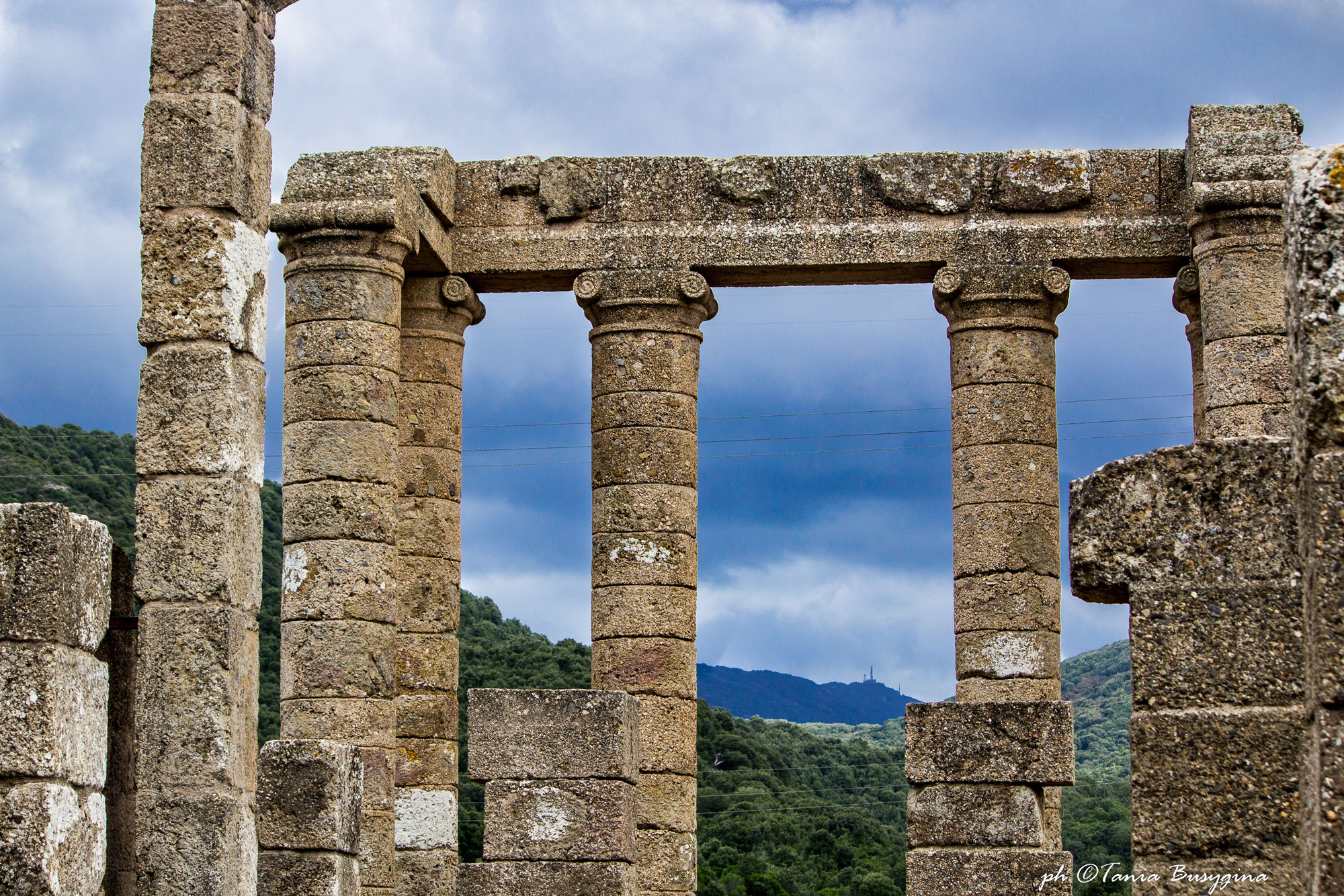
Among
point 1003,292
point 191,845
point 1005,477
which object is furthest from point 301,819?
point 1003,292

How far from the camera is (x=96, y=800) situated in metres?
9.45

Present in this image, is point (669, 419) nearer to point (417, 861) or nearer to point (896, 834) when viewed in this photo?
point (417, 861)

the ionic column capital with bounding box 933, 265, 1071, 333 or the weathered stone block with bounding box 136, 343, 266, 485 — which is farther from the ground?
the ionic column capital with bounding box 933, 265, 1071, 333

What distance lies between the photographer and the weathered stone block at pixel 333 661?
1531 centimetres

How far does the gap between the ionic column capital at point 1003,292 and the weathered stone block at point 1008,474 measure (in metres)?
1.16

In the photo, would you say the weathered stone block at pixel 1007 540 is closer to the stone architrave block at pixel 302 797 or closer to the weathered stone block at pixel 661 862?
the weathered stone block at pixel 661 862

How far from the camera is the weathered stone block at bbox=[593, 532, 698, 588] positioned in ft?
55.1

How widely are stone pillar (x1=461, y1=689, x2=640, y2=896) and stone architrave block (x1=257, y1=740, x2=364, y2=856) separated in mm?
823

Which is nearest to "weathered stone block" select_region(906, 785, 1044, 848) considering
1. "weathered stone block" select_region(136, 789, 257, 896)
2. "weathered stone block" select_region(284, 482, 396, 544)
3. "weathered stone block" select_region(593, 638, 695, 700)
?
"weathered stone block" select_region(136, 789, 257, 896)

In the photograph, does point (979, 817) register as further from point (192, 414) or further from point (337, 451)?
point (337, 451)

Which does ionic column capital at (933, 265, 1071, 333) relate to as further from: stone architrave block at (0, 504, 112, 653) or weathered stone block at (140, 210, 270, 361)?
stone architrave block at (0, 504, 112, 653)

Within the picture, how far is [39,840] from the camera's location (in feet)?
28.6

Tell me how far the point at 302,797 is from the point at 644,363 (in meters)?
7.05

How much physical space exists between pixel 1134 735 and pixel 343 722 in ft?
31.8
